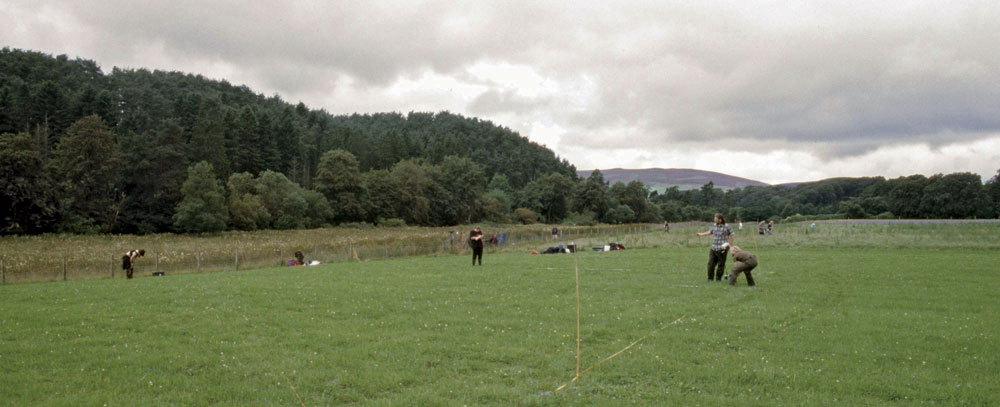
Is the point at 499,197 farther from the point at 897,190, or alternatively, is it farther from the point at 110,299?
the point at 110,299

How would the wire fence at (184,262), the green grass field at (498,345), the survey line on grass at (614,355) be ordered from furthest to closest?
the wire fence at (184,262) < the survey line on grass at (614,355) < the green grass field at (498,345)

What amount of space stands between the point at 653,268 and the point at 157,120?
10543cm

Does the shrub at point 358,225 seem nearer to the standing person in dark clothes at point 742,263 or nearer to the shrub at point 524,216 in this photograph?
the shrub at point 524,216

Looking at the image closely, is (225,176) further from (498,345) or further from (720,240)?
(498,345)

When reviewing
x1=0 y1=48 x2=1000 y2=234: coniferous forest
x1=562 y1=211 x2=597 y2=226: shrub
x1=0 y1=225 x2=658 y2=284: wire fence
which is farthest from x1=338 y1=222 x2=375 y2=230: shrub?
x1=562 y1=211 x2=597 y2=226: shrub

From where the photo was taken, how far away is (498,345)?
30.4 ft

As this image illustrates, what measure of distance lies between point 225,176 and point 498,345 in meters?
86.1

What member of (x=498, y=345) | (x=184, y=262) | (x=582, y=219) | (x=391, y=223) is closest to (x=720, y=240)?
(x=498, y=345)

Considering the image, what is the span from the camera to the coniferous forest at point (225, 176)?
63.8 metres

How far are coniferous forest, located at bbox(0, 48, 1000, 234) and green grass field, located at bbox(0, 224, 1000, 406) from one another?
50237mm

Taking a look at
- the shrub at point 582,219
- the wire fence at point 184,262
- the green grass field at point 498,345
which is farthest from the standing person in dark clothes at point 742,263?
the shrub at point 582,219

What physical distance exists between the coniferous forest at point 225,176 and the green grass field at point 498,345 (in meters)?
50.2

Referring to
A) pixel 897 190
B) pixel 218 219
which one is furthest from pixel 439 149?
pixel 897 190

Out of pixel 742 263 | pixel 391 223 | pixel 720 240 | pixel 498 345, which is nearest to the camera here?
pixel 498 345
